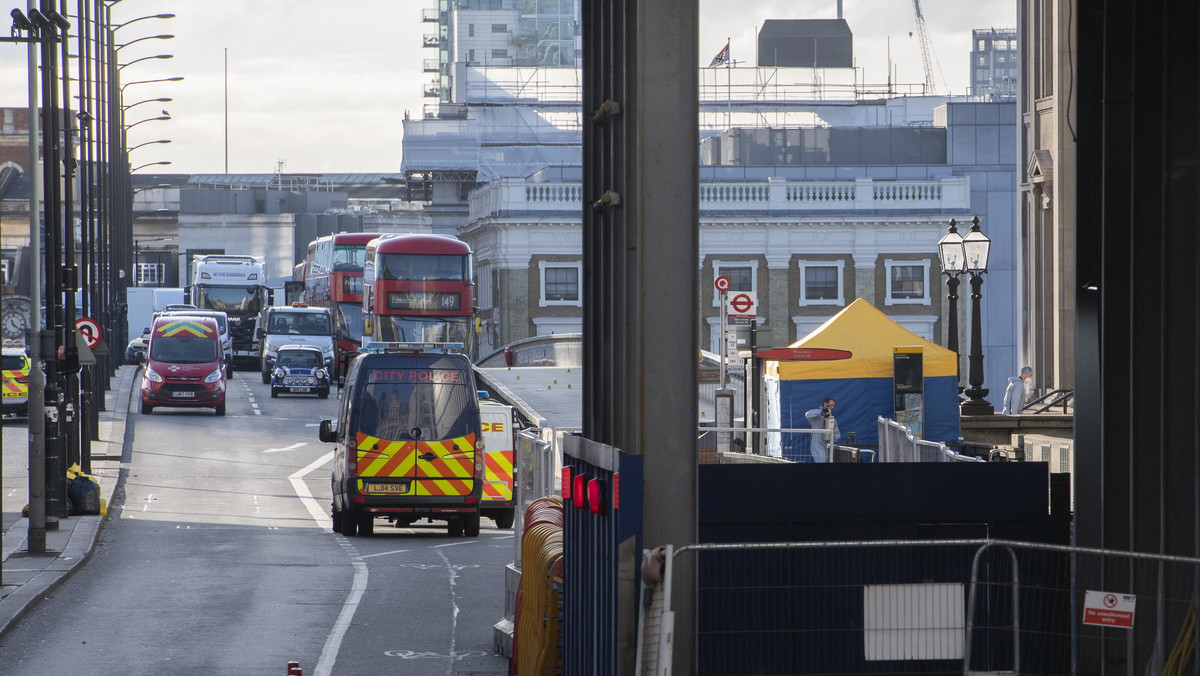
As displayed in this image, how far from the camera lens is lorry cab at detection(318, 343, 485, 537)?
24219 mm

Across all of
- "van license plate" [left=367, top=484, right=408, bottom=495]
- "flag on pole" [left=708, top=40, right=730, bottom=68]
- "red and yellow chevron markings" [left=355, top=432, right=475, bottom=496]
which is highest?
"flag on pole" [left=708, top=40, right=730, bottom=68]

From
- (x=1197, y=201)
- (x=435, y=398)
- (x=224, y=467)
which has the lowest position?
(x=224, y=467)

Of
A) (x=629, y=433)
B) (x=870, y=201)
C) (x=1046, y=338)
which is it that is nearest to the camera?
(x=629, y=433)

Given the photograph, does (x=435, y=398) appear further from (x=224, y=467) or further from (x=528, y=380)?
(x=528, y=380)

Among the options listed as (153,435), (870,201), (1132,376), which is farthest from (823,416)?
(870,201)

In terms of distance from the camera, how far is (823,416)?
1038 inches

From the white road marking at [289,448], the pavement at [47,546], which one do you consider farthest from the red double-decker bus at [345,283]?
the pavement at [47,546]

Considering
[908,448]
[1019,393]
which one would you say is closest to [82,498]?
[908,448]

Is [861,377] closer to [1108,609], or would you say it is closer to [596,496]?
[1108,609]

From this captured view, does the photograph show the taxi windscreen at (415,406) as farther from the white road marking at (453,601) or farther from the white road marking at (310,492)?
the white road marking at (310,492)

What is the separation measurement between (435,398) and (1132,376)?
53.0 ft

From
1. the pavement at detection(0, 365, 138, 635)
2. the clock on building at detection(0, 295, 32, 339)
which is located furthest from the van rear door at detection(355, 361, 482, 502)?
the clock on building at detection(0, 295, 32, 339)

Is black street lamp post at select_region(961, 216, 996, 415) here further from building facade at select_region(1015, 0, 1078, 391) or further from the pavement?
the pavement

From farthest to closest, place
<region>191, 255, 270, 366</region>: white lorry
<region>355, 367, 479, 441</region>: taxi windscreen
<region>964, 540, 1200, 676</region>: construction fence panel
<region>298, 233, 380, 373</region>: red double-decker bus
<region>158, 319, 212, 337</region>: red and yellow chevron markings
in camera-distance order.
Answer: <region>191, 255, 270, 366</region>: white lorry, <region>298, 233, 380, 373</region>: red double-decker bus, <region>158, 319, 212, 337</region>: red and yellow chevron markings, <region>355, 367, 479, 441</region>: taxi windscreen, <region>964, 540, 1200, 676</region>: construction fence panel
